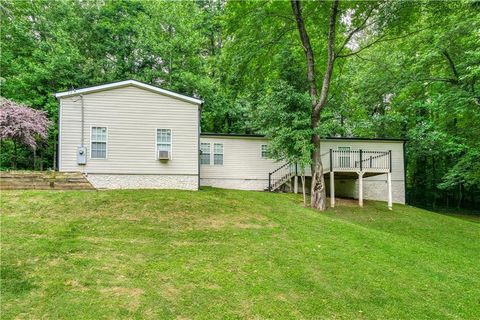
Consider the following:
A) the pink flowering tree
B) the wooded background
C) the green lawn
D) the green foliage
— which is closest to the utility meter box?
the green lawn

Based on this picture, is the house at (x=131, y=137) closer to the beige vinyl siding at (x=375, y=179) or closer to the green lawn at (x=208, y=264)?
the green lawn at (x=208, y=264)

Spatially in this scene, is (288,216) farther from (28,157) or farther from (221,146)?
(28,157)

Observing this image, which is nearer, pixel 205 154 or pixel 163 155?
pixel 163 155

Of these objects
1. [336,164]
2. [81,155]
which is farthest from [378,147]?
[81,155]

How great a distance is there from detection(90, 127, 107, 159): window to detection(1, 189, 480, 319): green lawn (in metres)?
2.31

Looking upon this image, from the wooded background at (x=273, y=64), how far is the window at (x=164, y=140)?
4282 millimetres

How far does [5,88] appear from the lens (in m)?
16.3

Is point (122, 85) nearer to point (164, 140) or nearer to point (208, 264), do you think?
point (164, 140)

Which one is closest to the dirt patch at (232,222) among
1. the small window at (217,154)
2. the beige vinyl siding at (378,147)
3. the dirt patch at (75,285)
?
the dirt patch at (75,285)

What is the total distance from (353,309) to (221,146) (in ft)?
41.0

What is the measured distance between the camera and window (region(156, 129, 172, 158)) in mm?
12289

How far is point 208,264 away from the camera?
579 cm

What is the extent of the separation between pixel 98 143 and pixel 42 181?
2418 millimetres

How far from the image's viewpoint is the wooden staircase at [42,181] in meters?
10.1
